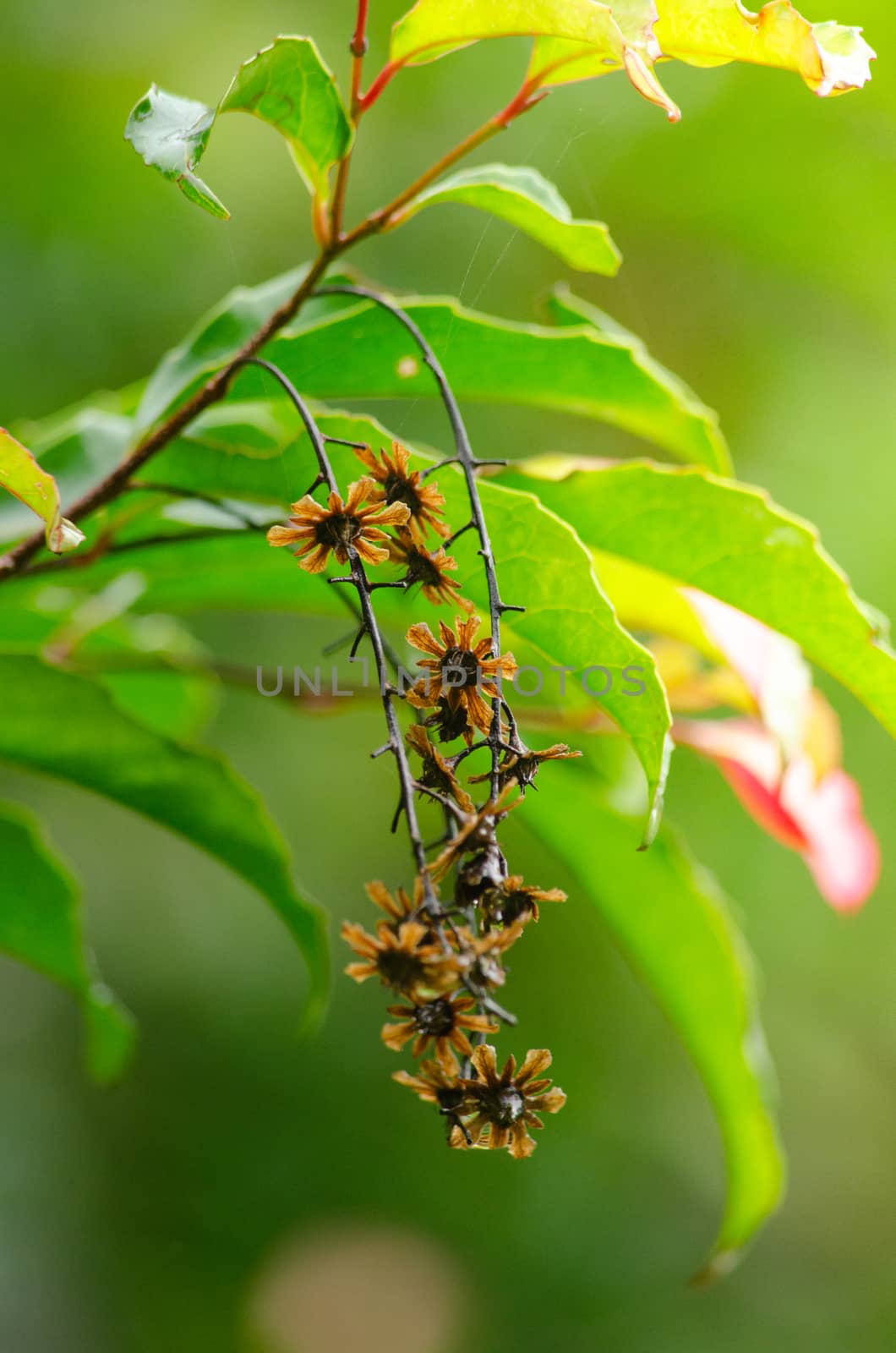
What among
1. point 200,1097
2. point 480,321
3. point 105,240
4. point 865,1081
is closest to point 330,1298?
point 200,1097

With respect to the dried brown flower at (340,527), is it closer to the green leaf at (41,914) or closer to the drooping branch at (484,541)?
the drooping branch at (484,541)

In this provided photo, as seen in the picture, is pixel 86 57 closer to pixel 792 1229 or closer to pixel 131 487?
pixel 131 487

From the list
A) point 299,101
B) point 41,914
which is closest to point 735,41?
point 299,101

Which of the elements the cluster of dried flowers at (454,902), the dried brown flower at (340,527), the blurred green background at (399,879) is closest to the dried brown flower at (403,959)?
the cluster of dried flowers at (454,902)

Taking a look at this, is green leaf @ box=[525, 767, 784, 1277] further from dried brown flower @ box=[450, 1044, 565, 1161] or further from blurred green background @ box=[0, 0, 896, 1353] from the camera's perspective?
blurred green background @ box=[0, 0, 896, 1353]

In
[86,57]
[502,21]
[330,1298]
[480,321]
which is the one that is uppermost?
[502,21]

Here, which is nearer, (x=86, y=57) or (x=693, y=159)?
(x=86, y=57)

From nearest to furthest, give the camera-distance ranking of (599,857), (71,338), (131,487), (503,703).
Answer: (503,703) → (131,487) → (599,857) → (71,338)
